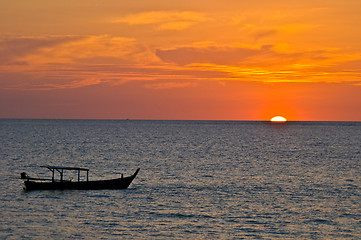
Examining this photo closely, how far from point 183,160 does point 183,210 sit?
5182 cm

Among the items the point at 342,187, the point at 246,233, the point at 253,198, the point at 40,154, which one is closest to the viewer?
the point at 246,233

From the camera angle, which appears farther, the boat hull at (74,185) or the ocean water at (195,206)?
the boat hull at (74,185)

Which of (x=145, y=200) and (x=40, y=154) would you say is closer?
(x=145, y=200)

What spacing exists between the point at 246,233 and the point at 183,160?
59.7 metres

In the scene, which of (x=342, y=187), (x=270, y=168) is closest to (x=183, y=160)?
(x=270, y=168)

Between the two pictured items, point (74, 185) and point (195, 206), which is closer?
point (195, 206)

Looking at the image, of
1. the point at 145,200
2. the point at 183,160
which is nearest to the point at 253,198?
the point at 145,200

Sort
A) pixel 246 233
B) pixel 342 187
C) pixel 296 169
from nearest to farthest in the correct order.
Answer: pixel 246 233
pixel 342 187
pixel 296 169

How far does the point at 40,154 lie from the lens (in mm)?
110812

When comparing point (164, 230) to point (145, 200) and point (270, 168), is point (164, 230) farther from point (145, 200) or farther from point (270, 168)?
point (270, 168)

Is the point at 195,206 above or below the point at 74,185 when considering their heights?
below

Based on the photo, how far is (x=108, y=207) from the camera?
1956 inches

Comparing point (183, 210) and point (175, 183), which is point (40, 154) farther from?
point (183, 210)

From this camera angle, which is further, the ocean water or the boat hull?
the boat hull
